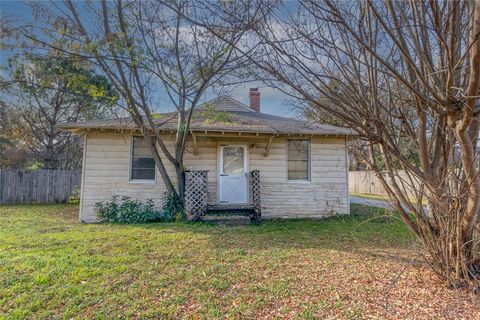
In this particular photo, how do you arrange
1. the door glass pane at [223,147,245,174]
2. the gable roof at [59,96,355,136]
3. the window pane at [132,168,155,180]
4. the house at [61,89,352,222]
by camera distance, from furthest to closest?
the door glass pane at [223,147,245,174]
the window pane at [132,168,155,180]
the house at [61,89,352,222]
the gable roof at [59,96,355,136]

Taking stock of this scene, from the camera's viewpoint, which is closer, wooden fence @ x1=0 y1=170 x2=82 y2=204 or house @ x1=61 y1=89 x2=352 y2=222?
house @ x1=61 y1=89 x2=352 y2=222

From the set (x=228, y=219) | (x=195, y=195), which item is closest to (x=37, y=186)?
(x=195, y=195)

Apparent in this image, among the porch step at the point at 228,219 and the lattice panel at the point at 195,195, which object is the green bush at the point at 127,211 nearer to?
the lattice panel at the point at 195,195

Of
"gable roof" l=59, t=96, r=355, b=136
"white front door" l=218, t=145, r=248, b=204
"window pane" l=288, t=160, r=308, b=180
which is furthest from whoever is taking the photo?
"window pane" l=288, t=160, r=308, b=180

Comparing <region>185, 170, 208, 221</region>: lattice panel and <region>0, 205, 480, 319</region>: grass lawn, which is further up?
<region>185, 170, 208, 221</region>: lattice panel

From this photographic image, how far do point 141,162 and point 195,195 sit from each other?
224 cm

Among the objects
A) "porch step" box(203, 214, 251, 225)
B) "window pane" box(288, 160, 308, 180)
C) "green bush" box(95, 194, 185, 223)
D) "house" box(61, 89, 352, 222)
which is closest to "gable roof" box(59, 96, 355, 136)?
"house" box(61, 89, 352, 222)

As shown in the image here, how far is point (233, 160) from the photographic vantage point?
29.7 feet

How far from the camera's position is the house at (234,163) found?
833cm

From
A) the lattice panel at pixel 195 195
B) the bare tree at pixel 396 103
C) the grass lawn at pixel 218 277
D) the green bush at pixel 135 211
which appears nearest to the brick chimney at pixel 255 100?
the lattice panel at pixel 195 195

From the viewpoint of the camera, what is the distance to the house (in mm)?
8328

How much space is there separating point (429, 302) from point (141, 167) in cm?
789

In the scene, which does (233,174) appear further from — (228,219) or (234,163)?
(228,219)

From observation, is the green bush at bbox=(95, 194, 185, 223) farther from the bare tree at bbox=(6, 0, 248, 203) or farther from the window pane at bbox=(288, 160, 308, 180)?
the window pane at bbox=(288, 160, 308, 180)
